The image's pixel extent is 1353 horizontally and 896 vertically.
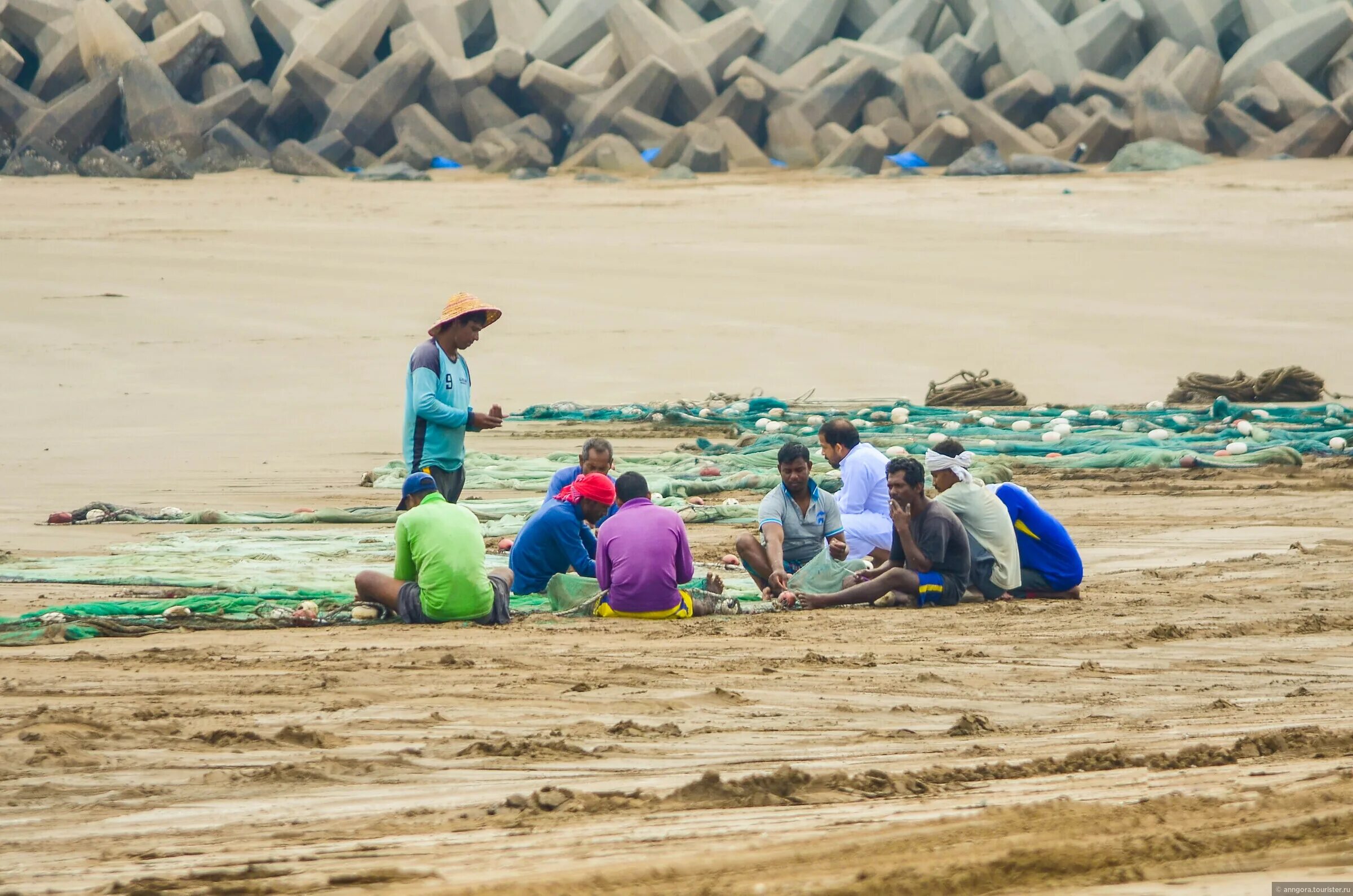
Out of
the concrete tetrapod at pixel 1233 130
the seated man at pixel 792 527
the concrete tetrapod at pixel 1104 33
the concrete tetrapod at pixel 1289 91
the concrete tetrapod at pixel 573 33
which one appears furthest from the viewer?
the concrete tetrapod at pixel 573 33

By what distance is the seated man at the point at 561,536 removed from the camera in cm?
798

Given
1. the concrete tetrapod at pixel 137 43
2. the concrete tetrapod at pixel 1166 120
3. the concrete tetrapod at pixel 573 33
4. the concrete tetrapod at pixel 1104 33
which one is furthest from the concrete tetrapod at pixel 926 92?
the concrete tetrapod at pixel 137 43

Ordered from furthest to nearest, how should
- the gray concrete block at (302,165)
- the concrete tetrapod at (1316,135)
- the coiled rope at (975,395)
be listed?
the gray concrete block at (302,165) → the concrete tetrapod at (1316,135) → the coiled rope at (975,395)

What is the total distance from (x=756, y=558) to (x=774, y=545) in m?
0.13

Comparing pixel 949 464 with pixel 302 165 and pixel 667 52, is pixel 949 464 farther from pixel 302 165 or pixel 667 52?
pixel 667 52

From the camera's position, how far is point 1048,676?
6.01m

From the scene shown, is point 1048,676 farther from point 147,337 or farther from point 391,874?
point 147,337

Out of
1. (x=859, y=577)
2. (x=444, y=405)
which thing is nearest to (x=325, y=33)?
(x=444, y=405)

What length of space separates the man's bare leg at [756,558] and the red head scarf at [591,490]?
2.39ft

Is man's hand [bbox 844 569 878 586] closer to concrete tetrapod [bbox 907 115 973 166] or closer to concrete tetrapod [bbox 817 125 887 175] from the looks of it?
concrete tetrapod [bbox 817 125 887 175]

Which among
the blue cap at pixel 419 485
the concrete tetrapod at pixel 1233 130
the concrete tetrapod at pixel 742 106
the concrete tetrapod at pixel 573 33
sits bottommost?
the blue cap at pixel 419 485

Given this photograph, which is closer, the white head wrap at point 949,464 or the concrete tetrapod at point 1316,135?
the white head wrap at point 949,464

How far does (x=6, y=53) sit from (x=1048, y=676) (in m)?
31.2

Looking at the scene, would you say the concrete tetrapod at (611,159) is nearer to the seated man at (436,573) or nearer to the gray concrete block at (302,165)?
the gray concrete block at (302,165)
